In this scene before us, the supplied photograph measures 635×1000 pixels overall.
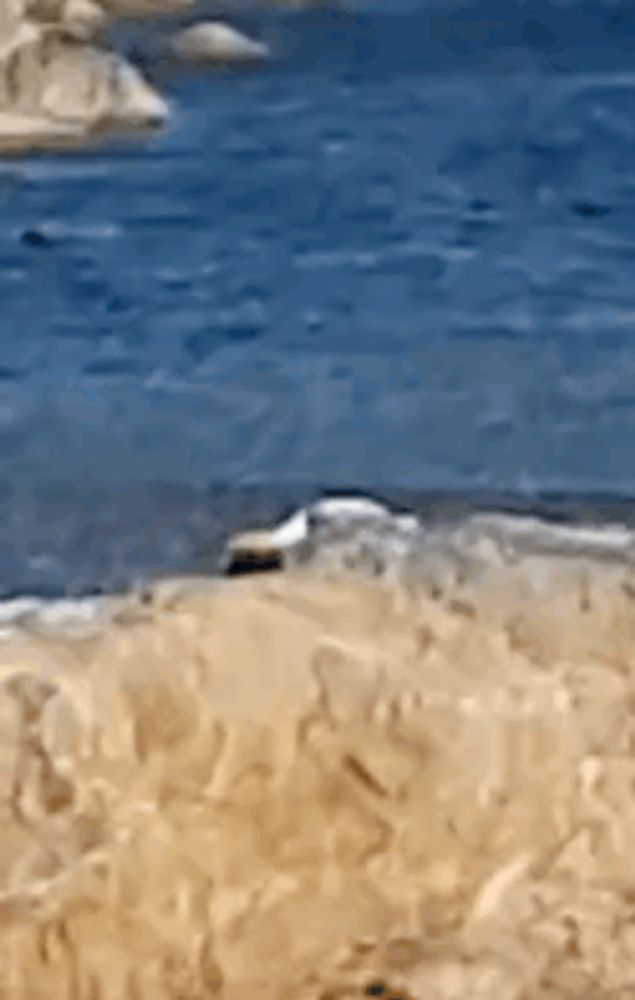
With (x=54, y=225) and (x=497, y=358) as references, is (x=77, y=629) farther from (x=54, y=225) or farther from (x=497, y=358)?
(x=54, y=225)

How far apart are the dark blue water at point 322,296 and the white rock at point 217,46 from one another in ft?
0.36

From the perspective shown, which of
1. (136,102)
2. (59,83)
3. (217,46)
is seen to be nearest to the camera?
(136,102)

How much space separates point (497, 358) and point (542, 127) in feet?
5.12

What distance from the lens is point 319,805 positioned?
259cm

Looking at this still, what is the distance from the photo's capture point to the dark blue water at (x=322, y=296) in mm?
4062

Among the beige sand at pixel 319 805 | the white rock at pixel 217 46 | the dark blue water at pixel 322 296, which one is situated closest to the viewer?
the beige sand at pixel 319 805

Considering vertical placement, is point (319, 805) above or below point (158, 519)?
above

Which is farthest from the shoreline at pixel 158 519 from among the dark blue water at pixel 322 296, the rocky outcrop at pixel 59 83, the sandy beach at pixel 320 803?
the rocky outcrop at pixel 59 83

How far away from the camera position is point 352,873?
2.55m

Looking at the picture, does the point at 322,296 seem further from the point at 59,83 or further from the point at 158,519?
the point at 59,83

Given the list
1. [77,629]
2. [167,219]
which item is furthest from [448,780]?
[167,219]

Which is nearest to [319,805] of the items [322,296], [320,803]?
[320,803]

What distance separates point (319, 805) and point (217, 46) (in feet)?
14.7

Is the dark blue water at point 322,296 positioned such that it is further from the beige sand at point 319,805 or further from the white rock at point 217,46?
the beige sand at point 319,805
